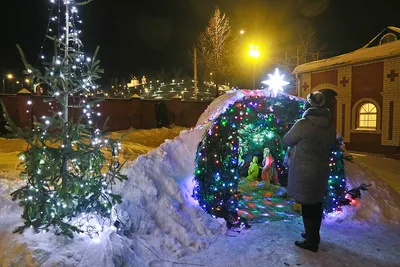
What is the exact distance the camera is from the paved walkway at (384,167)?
973cm

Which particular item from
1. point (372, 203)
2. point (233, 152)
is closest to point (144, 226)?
point (233, 152)

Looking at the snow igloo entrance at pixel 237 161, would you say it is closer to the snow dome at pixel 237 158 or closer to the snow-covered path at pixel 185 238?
the snow dome at pixel 237 158

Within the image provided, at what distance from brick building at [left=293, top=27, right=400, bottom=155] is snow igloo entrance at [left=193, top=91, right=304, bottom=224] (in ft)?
26.0

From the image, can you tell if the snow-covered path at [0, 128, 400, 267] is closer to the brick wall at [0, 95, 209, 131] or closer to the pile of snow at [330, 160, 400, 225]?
the pile of snow at [330, 160, 400, 225]

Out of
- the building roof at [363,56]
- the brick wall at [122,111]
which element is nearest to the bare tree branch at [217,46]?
the brick wall at [122,111]

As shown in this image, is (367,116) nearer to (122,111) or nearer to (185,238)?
(185,238)

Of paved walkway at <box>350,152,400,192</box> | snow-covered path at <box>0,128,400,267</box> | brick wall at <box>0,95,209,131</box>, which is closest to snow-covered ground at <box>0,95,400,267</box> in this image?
snow-covered path at <box>0,128,400,267</box>

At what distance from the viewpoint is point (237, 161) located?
5.97m

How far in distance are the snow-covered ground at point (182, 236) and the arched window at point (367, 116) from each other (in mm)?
10118

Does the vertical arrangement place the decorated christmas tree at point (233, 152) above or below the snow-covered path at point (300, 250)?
above

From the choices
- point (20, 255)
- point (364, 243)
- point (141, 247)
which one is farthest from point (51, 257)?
point (364, 243)

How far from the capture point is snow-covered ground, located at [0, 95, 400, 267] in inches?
139

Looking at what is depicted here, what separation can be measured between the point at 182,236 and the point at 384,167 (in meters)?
10.3

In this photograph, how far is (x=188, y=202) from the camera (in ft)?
17.7
